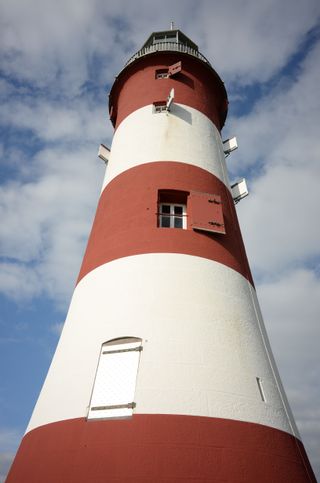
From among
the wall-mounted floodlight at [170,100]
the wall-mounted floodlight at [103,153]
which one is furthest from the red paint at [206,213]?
the wall-mounted floodlight at [103,153]

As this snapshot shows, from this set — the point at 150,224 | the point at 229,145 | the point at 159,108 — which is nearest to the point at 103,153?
the point at 159,108

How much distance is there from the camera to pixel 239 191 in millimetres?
11539

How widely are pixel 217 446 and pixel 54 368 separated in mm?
3609

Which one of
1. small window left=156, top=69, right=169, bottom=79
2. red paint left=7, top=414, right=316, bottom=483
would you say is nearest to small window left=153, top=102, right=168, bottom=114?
small window left=156, top=69, right=169, bottom=79

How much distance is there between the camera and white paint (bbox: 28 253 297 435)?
5.75 m

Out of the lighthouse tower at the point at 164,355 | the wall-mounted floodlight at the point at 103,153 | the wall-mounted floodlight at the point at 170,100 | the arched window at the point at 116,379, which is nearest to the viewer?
the lighthouse tower at the point at 164,355

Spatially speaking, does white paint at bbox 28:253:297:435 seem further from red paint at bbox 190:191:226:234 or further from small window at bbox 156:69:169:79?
small window at bbox 156:69:169:79

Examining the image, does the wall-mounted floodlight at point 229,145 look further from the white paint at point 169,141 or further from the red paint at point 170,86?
the white paint at point 169,141

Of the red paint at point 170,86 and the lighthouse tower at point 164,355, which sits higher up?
the red paint at point 170,86

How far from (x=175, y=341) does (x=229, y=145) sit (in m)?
8.63

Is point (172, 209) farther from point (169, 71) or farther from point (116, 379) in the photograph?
point (169, 71)

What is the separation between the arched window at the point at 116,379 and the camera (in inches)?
224

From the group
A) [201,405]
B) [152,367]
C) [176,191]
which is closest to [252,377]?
[201,405]

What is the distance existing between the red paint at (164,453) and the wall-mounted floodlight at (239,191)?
7.16m
